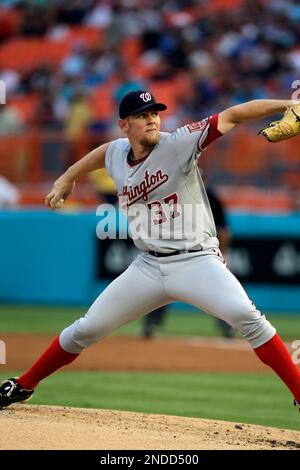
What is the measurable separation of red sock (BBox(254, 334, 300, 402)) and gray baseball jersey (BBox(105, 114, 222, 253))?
75 centimetres

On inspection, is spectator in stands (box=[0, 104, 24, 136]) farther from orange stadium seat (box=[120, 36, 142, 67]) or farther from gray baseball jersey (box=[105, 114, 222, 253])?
gray baseball jersey (box=[105, 114, 222, 253])

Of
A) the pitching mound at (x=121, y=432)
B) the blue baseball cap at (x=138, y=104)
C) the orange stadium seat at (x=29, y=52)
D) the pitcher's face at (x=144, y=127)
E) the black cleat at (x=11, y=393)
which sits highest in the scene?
the orange stadium seat at (x=29, y=52)

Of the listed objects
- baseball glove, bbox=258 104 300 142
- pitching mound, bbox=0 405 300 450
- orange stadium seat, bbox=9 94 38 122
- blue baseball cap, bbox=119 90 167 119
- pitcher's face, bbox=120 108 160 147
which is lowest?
pitching mound, bbox=0 405 300 450

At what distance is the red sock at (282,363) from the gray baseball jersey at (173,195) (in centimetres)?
75

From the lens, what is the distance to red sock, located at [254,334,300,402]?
19.5ft

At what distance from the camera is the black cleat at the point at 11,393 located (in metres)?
6.59

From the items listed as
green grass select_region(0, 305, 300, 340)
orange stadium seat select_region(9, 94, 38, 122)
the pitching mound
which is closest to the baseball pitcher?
the pitching mound

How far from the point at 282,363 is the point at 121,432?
1.02m

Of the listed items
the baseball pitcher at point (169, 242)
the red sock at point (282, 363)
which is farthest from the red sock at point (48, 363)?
the red sock at point (282, 363)

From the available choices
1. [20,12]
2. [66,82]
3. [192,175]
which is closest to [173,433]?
[192,175]

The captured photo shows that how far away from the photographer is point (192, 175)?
20.5 ft

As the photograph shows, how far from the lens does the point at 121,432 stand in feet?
19.2

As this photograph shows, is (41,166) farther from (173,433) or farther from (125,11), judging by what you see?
(173,433)

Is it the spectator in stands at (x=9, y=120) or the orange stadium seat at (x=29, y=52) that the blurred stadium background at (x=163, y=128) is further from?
the orange stadium seat at (x=29, y=52)
